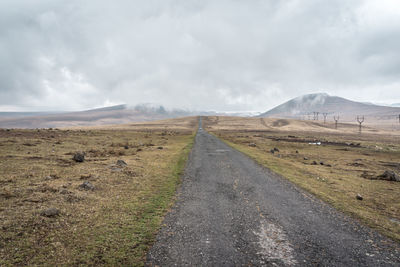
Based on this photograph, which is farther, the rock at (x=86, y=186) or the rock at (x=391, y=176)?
the rock at (x=391, y=176)

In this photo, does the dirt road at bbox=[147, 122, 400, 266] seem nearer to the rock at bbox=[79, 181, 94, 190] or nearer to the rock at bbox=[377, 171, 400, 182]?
the rock at bbox=[79, 181, 94, 190]

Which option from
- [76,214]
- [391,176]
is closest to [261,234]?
[76,214]

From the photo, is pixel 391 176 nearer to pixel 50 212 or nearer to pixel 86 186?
pixel 86 186

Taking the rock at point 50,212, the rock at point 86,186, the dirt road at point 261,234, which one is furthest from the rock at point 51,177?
the dirt road at point 261,234

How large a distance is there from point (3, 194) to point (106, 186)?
210 inches

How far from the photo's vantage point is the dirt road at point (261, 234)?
714 cm

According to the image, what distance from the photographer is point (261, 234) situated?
8.80 meters

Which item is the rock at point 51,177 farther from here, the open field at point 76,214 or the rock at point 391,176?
the rock at point 391,176

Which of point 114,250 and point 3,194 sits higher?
point 3,194

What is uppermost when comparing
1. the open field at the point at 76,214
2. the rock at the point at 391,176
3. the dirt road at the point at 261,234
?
the open field at the point at 76,214

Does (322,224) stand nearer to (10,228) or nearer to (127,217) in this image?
(127,217)

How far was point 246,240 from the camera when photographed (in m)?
8.27

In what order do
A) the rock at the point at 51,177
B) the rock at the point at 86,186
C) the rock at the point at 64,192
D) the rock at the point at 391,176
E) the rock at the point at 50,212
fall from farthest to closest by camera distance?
the rock at the point at 391,176, the rock at the point at 51,177, the rock at the point at 86,186, the rock at the point at 64,192, the rock at the point at 50,212

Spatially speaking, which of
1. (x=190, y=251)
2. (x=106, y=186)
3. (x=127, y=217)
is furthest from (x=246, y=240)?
(x=106, y=186)
